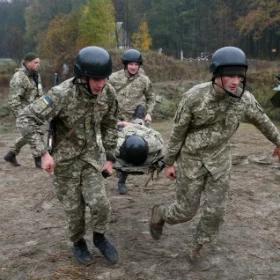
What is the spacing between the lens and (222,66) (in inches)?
169

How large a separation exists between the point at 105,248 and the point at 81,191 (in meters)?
0.62

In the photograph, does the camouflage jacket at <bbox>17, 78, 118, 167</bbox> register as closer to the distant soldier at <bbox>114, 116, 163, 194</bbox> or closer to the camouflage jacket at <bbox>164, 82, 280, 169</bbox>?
the camouflage jacket at <bbox>164, 82, 280, 169</bbox>

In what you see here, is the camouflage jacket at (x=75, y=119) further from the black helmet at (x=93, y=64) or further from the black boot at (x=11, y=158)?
the black boot at (x=11, y=158)

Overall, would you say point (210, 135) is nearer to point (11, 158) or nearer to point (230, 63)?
point (230, 63)

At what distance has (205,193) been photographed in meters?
A: 4.66

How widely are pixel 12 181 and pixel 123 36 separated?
5299 cm

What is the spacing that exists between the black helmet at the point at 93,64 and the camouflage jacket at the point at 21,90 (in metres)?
4.34

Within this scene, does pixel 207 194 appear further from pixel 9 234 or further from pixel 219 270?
pixel 9 234

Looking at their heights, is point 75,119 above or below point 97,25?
above

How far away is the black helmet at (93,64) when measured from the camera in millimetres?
4195

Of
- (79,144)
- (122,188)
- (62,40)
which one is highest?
(79,144)

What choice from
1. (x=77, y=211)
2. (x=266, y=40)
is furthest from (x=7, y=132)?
(x=266, y=40)

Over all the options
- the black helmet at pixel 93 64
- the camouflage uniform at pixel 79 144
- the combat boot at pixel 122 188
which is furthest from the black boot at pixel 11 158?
the black helmet at pixel 93 64

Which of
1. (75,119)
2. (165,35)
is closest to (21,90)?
(75,119)
